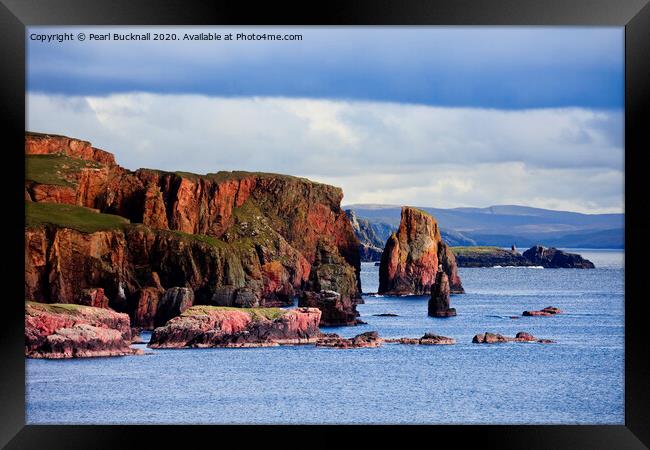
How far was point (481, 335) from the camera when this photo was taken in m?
51.7

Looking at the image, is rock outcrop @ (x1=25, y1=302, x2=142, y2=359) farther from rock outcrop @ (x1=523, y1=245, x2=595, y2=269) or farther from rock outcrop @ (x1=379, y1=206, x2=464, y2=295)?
rock outcrop @ (x1=379, y1=206, x2=464, y2=295)

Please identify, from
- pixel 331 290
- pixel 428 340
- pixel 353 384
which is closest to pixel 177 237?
pixel 331 290

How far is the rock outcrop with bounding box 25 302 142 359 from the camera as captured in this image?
40.0 m

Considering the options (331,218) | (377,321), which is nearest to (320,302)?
(377,321)

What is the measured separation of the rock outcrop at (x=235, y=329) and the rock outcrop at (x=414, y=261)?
3419cm

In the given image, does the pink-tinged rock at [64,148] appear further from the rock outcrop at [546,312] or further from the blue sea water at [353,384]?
the rock outcrop at [546,312]

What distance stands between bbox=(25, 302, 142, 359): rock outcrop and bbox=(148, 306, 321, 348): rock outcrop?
2.12 meters

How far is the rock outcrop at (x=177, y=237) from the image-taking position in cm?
5966

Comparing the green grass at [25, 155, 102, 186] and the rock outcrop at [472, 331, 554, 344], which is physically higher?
the green grass at [25, 155, 102, 186]

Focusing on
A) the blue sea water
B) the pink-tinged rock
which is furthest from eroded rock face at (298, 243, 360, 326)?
the pink-tinged rock

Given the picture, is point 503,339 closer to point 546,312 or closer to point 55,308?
point 546,312

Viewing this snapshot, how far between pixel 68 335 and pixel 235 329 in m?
9.76

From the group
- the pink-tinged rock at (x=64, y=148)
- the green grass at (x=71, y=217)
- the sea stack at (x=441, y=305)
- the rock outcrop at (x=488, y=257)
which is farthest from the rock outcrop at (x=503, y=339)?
the rock outcrop at (x=488, y=257)

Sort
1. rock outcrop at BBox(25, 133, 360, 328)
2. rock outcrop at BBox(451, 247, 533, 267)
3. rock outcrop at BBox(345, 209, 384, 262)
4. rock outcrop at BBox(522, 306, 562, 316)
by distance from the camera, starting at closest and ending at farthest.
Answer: rock outcrop at BBox(25, 133, 360, 328) < rock outcrop at BBox(522, 306, 562, 316) < rock outcrop at BBox(451, 247, 533, 267) < rock outcrop at BBox(345, 209, 384, 262)
